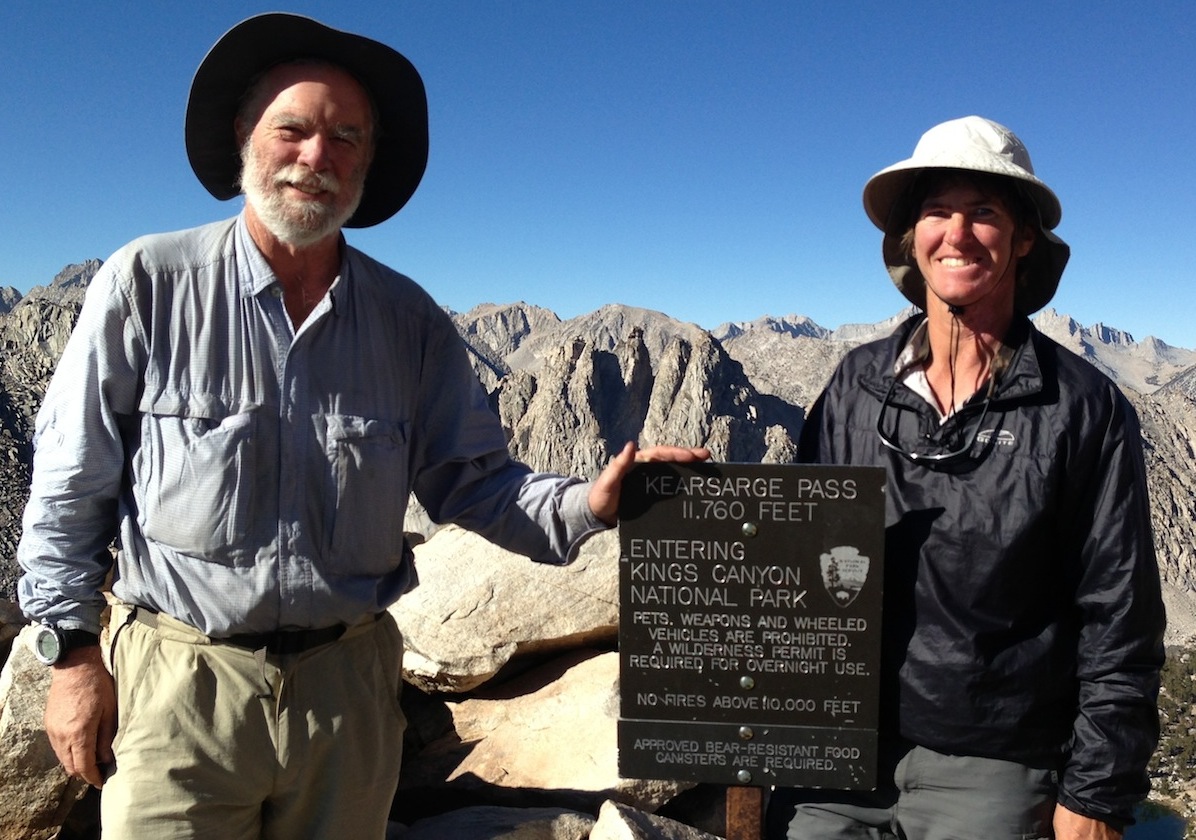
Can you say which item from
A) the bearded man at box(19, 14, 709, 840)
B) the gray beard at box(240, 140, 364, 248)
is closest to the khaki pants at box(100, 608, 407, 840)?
the bearded man at box(19, 14, 709, 840)

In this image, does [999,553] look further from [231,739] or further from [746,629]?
[231,739]

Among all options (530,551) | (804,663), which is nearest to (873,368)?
(804,663)

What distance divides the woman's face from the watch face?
3924 millimetres

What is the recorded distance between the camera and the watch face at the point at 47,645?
356 centimetres

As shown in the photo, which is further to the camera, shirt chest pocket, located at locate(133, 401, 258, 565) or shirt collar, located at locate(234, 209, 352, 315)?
shirt collar, located at locate(234, 209, 352, 315)

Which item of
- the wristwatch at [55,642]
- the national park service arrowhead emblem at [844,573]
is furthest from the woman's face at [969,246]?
the wristwatch at [55,642]

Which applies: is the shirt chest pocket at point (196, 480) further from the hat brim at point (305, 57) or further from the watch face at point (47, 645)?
the hat brim at point (305, 57)

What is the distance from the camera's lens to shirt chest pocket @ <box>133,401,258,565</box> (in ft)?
11.8

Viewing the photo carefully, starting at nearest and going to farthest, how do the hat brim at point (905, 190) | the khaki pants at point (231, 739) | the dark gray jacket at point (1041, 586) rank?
the dark gray jacket at point (1041, 586) < the khaki pants at point (231, 739) < the hat brim at point (905, 190)

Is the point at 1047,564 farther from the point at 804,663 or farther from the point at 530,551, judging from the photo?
the point at 530,551

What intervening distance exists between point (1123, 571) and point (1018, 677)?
0.58 m

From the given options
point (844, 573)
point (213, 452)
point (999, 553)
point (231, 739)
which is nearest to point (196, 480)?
point (213, 452)

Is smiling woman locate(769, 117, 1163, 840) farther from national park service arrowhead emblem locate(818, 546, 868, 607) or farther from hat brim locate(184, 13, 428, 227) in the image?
hat brim locate(184, 13, 428, 227)

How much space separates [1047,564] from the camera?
3635mm
